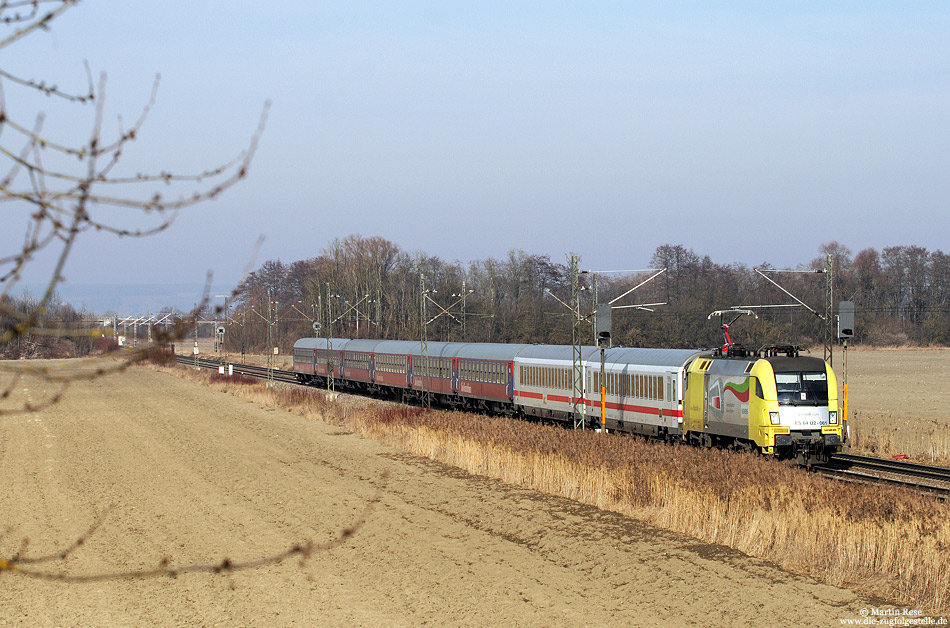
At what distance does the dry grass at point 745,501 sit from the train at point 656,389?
239 cm

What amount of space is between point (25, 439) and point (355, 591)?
2440 centimetres

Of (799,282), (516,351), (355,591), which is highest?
(799,282)

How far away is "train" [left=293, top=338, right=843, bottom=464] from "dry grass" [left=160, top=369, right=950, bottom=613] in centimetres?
239

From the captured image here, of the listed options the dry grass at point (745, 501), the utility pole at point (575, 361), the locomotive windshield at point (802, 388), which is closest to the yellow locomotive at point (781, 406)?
the locomotive windshield at point (802, 388)

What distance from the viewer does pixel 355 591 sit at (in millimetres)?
13344

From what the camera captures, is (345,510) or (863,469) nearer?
(345,510)

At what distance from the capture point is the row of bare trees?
245 feet

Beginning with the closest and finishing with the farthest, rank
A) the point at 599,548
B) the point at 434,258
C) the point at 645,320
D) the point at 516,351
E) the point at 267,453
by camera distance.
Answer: the point at 599,548, the point at 267,453, the point at 516,351, the point at 645,320, the point at 434,258

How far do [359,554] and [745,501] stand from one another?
7.27m

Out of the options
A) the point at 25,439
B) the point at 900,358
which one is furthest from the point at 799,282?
the point at 25,439

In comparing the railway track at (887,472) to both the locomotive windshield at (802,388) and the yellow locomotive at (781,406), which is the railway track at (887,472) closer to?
the yellow locomotive at (781,406)

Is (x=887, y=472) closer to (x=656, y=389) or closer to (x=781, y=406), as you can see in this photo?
(x=781, y=406)

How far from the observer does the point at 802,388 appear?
22.2 m

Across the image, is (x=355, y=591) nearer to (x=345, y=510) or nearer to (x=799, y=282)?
(x=345, y=510)
